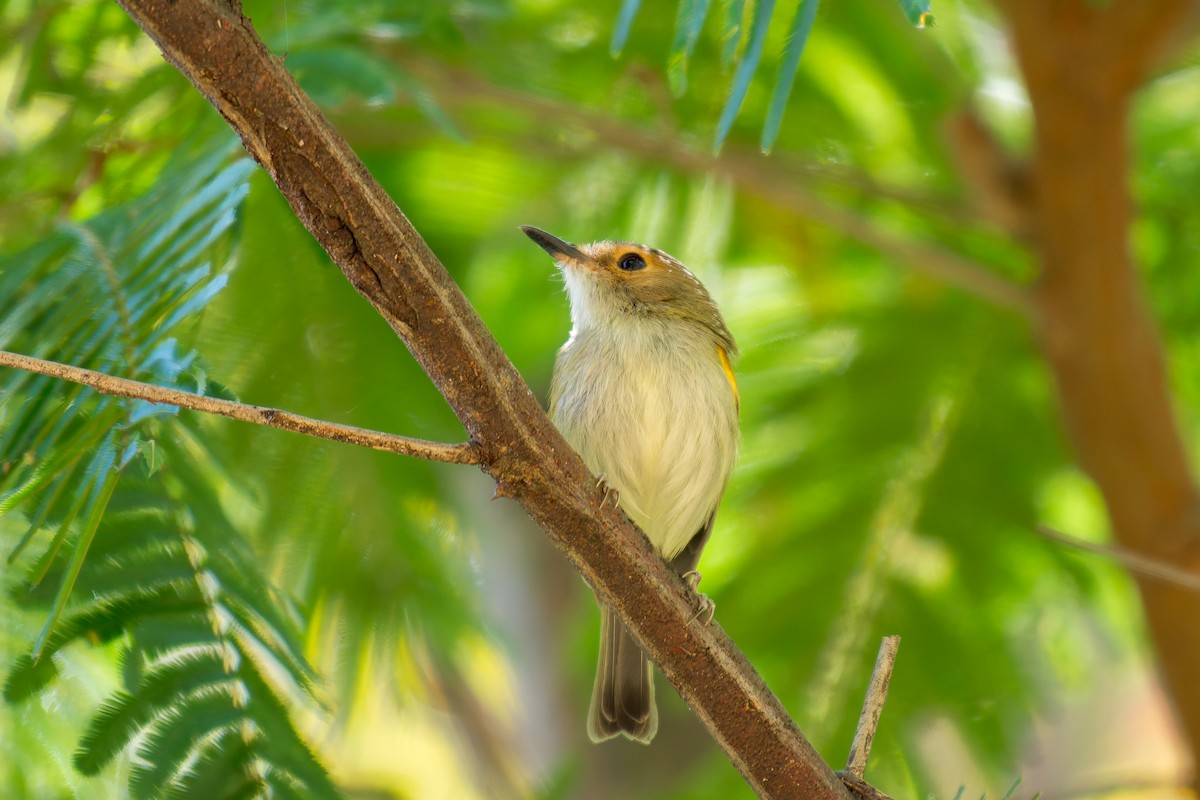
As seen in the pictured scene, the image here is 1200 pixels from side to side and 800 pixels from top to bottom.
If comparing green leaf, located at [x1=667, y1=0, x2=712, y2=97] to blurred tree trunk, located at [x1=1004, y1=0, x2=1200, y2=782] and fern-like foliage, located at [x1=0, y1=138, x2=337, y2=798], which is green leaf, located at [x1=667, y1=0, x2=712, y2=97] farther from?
blurred tree trunk, located at [x1=1004, y1=0, x2=1200, y2=782]

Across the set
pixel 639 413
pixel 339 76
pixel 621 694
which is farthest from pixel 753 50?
pixel 621 694

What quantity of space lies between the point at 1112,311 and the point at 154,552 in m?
3.15

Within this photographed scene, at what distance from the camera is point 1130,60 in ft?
13.6

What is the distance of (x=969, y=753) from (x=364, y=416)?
8.18ft

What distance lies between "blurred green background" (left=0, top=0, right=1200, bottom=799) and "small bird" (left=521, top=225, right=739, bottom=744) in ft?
1.28

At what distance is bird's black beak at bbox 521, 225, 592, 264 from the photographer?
4.49m

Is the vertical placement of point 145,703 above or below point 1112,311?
below

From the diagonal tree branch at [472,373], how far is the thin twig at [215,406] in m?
0.16

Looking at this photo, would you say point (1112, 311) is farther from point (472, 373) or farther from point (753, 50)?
point (472, 373)

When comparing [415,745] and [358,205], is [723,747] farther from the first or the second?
[415,745]

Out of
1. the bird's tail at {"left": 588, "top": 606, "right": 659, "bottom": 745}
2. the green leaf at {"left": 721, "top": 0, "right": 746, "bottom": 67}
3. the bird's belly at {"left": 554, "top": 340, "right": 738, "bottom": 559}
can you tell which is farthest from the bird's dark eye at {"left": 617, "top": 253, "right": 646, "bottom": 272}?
the green leaf at {"left": 721, "top": 0, "right": 746, "bottom": 67}

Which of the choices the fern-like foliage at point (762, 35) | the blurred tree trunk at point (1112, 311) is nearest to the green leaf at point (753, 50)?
the fern-like foliage at point (762, 35)

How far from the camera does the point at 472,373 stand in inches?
85.7

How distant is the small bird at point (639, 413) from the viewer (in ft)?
14.1
